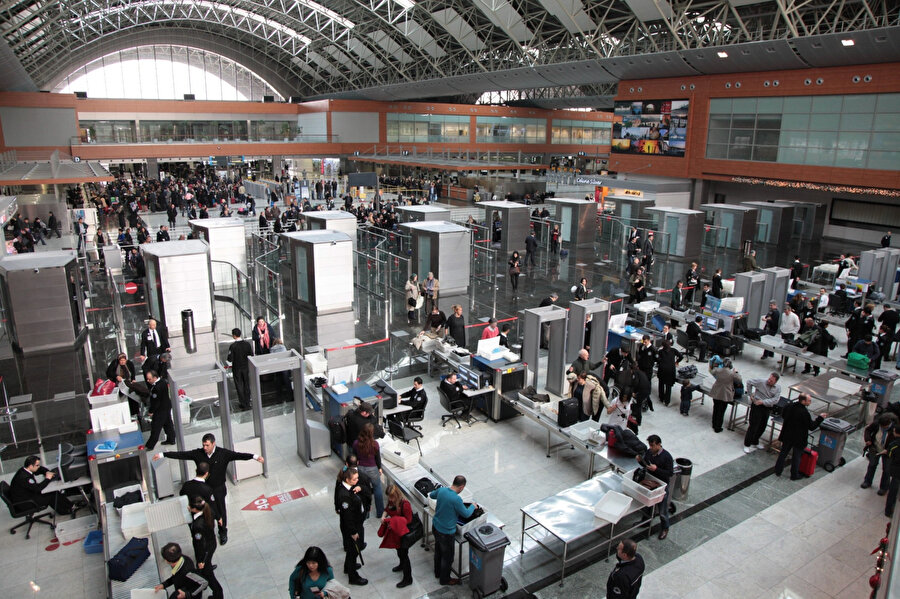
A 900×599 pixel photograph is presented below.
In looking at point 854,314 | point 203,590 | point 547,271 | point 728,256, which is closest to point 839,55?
point 728,256

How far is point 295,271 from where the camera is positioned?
1873 centimetres

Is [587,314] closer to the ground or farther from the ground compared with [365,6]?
closer to the ground

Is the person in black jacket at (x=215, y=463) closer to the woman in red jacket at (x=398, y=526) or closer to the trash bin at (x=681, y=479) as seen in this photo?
the woman in red jacket at (x=398, y=526)

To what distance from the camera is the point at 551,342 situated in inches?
479

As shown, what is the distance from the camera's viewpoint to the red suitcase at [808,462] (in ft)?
30.5

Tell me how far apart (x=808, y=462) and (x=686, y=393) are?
7.92 ft

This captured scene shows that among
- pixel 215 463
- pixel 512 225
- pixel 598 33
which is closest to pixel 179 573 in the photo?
pixel 215 463

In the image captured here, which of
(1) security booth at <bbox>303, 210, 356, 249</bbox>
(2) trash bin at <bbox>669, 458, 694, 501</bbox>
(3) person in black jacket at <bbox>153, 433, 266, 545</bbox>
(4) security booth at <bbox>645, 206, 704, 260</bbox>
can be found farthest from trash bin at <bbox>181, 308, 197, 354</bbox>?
(4) security booth at <bbox>645, 206, 704, 260</bbox>

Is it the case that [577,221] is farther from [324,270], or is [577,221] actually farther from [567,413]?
[567,413]

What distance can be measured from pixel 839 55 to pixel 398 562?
1264 inches

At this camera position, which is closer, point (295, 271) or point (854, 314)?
point (854, 314)

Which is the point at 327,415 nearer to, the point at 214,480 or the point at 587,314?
the point at 214,480

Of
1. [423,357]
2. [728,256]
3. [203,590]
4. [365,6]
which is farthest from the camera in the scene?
[365,6]

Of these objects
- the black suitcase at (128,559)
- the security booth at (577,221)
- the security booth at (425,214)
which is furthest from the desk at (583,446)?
the security booth at (577,221)
